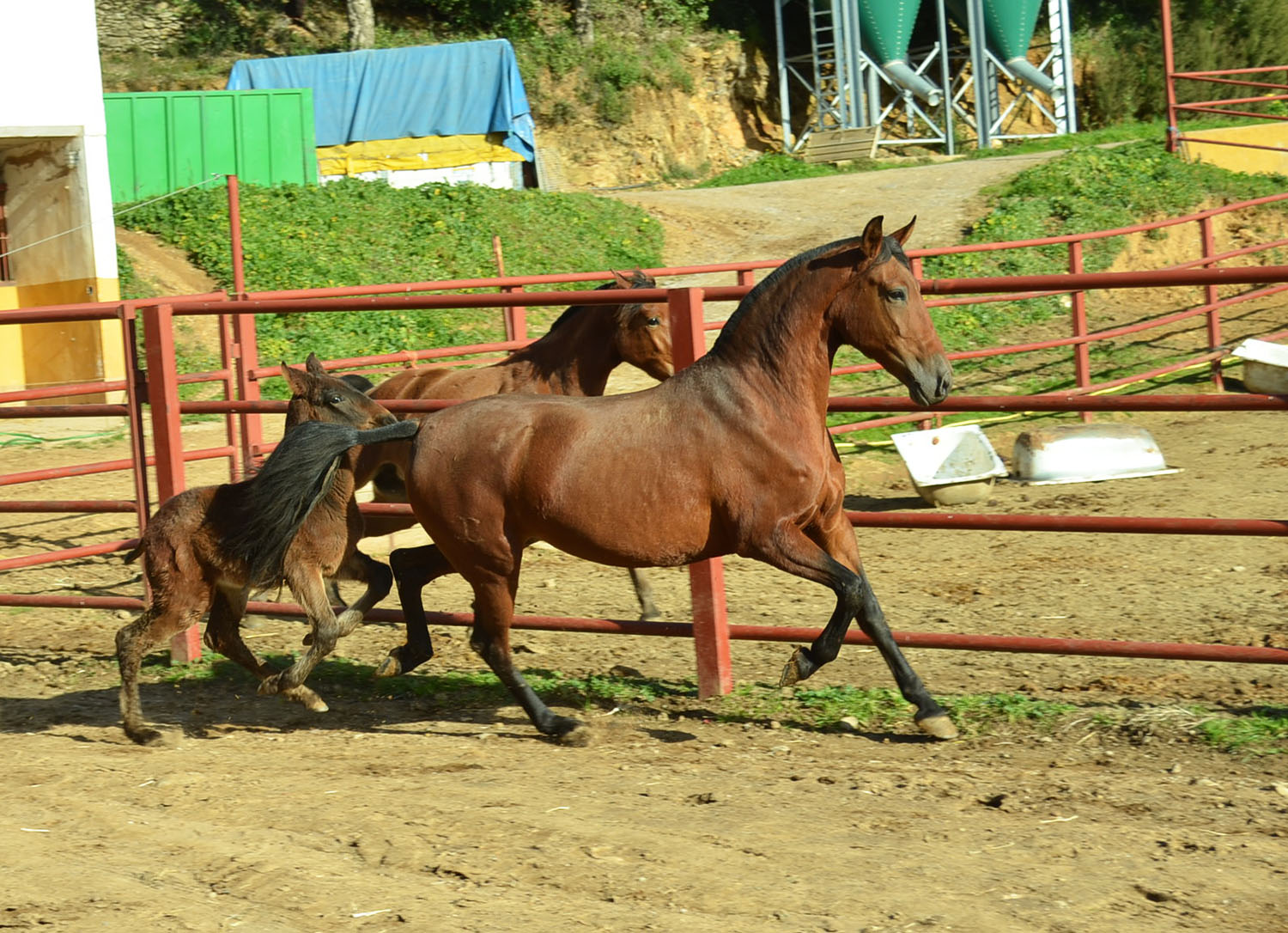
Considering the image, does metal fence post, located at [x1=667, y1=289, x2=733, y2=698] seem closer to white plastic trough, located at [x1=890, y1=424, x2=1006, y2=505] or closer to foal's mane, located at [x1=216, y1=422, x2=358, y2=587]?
foal's mane, located at [x1=216, y1=422, x2=358, y2=587]

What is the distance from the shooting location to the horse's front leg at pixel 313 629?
5.21 m

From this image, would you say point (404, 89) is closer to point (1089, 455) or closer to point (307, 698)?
point (1089, 455)

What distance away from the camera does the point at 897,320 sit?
462cm

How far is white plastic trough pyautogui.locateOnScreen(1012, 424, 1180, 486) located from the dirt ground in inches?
78.6

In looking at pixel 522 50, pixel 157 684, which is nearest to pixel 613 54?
pixel 522 50

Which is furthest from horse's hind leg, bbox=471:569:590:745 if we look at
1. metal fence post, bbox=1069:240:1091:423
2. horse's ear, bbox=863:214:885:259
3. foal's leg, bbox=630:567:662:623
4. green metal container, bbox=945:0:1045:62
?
green metal container, bbox=945:0:1045:62

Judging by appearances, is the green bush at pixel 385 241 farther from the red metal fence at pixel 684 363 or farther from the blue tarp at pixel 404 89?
the red metal fence at pixel 684 363

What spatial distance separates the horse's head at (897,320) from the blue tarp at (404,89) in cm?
2155

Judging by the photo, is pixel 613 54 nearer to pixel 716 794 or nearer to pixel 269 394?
pixel 269 394

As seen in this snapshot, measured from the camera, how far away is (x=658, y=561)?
479 centimetres

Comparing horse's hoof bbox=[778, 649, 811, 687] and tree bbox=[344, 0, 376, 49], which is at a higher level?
tree bbox=[344, 0, 376, 49]

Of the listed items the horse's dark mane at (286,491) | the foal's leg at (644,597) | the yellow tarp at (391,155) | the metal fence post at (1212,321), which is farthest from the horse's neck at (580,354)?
the yellow tarp at (391,155)

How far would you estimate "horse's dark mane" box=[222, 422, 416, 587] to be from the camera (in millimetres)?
5027

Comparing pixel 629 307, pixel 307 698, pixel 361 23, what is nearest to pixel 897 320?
pixel 307 698
